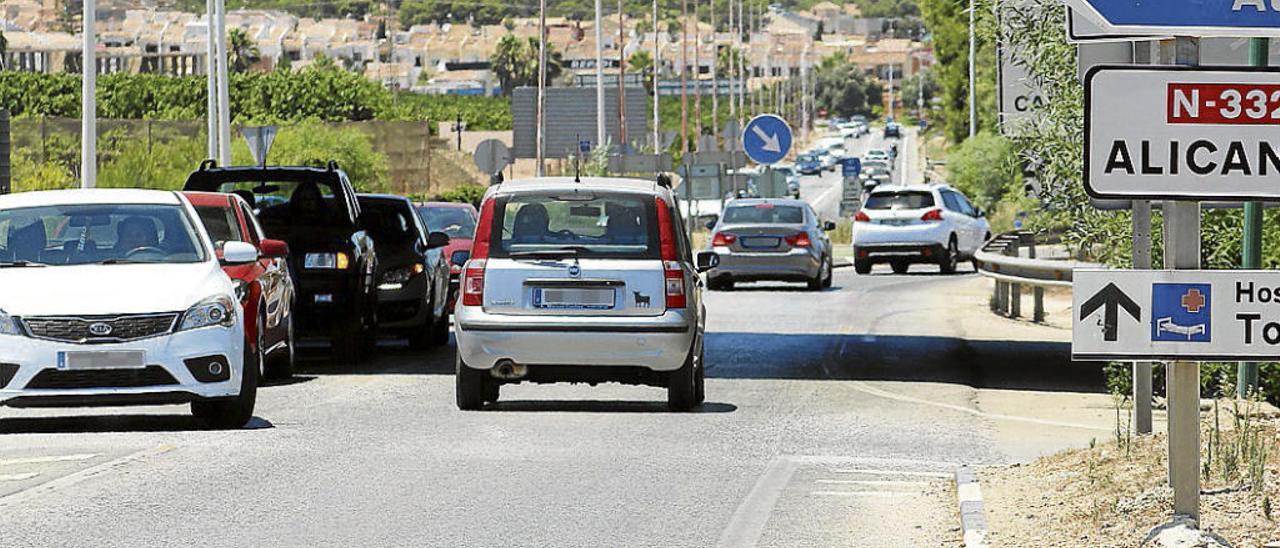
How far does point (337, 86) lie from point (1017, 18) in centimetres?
9886

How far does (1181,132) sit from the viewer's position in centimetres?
886

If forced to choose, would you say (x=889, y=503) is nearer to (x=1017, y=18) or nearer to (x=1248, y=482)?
(x=1248, y=482)

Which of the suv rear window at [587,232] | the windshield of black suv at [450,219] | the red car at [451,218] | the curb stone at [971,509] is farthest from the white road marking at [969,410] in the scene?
the windshield of black suv at [450,219]

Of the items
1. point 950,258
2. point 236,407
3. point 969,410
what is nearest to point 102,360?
point 236,407

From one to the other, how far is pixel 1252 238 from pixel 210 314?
7345mm

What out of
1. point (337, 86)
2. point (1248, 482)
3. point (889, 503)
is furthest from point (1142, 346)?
point (337, 86)

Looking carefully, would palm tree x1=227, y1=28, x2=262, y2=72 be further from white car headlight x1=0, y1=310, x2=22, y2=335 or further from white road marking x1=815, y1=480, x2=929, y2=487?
white road marking x1=815, y1=480, x2=929, y2=487

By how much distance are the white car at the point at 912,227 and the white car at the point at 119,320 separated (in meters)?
27.6

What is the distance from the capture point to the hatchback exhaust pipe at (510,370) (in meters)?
16.3

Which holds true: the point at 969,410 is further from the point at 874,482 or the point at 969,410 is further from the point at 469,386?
the point at 874,482

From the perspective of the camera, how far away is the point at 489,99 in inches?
6575

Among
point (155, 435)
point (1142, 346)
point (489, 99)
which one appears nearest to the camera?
point (1142, 346)

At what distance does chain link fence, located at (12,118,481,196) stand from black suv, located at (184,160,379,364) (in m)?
34.4

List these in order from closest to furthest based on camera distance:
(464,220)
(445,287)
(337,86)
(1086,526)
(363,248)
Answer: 1. (1086,526)
2. (363,248)
3. (445,287)
4. (464,220)
5. (337,86)
